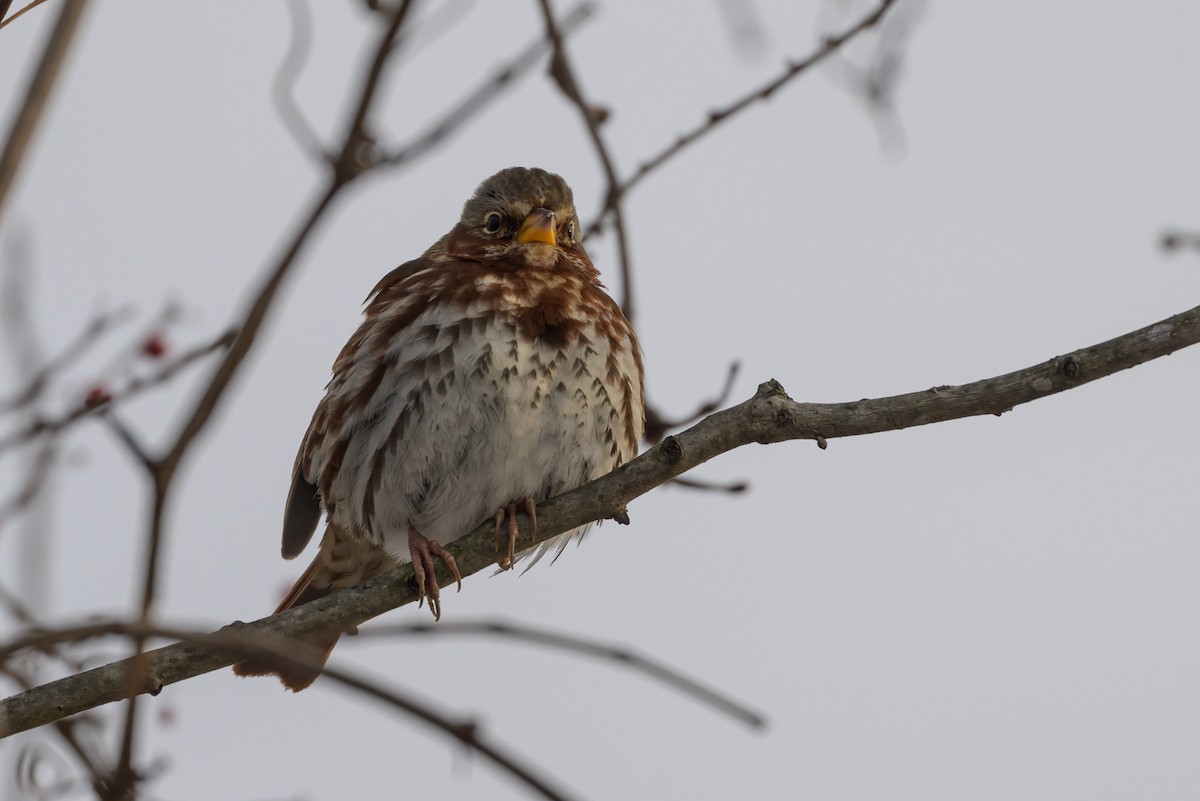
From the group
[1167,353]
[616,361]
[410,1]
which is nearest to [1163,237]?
[1167,353]

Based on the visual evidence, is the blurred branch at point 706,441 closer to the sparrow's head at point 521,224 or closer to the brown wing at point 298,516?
the sparrow's head at point 521,224

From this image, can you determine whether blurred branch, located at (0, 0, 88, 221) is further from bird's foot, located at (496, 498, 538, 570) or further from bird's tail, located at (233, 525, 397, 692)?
bird's tail, located at (233, 525, 397, 692)

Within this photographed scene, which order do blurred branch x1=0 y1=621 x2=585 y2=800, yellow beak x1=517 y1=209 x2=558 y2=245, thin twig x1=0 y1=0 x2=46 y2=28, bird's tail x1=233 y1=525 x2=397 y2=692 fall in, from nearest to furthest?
blurred branch x1=0 y1=621 x2=585 y2=800 < thin twig x1=0 y1=0 x2=46 y2=28 < yellow beak x1=517 y1=209 x2=558 y2=245 < bird's tail x1=233 y1=525 x2=397 y2=692

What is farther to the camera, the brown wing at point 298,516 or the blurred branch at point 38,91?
the brown wing at point 298,516

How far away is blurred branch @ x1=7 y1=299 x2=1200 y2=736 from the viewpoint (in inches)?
140

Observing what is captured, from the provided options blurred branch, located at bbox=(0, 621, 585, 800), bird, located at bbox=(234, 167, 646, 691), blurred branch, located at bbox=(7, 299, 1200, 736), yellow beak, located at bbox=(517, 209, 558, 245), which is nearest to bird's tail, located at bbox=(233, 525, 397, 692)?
bird, located at bbox=(234, 167, 646, 691)

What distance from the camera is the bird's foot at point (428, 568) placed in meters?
4.73

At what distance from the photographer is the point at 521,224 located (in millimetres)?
5961

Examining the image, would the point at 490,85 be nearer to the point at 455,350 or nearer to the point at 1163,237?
the point at 1163,237

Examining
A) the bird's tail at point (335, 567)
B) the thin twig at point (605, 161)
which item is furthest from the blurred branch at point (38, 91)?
the bird's tail at point (335, 567)

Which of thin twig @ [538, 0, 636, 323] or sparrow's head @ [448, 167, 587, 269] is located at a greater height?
sparrow's head @ [448, 167, 587, 269]

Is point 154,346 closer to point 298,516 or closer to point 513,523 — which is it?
point 298,516

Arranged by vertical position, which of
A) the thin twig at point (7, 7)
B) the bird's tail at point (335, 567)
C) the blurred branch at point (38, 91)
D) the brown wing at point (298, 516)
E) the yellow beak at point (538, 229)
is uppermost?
the yellow beak at point (538, 229)

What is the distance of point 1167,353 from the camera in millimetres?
3471
